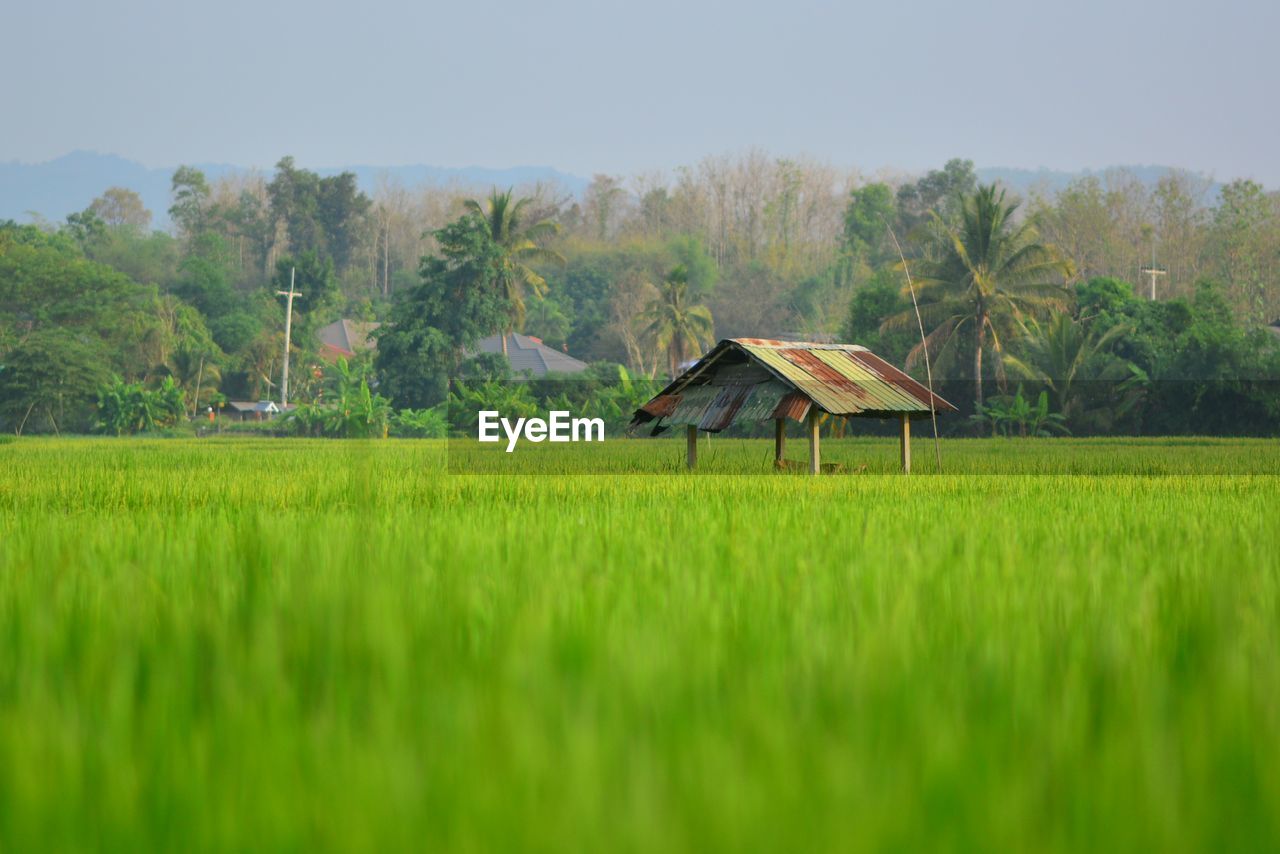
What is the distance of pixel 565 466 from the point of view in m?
15.1

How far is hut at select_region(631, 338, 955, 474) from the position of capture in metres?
13.9

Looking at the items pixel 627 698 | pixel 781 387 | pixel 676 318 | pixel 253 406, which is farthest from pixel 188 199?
Result: pixel 627 698

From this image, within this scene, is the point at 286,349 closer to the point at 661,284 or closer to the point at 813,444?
the point at 661,284

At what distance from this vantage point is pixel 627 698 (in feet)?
5.31

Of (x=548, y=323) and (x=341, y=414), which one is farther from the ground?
(x=548, y=323)

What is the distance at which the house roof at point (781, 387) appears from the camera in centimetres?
1399

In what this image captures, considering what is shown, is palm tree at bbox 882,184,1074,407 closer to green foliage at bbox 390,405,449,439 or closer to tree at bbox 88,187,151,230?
green foliage at bbox 390,405,449,439

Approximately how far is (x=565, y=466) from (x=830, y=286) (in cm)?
4139

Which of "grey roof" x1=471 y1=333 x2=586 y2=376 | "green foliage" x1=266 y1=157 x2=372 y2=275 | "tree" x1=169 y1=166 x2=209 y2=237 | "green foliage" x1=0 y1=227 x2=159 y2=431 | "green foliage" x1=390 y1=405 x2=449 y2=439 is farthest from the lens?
"tree" x1=169 y1=166 x2=209 y2=237

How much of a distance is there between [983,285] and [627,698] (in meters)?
29.2

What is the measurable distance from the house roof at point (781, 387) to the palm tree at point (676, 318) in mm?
27297

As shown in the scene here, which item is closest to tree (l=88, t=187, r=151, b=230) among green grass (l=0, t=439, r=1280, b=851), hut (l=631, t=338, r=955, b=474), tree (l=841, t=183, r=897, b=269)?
tree (l=841, t=183, r=897, b=269)

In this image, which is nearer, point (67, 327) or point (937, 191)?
point (67, 327)

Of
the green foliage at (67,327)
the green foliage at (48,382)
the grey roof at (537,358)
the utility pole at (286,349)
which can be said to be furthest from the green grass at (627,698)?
the grey roof at (537,358)
